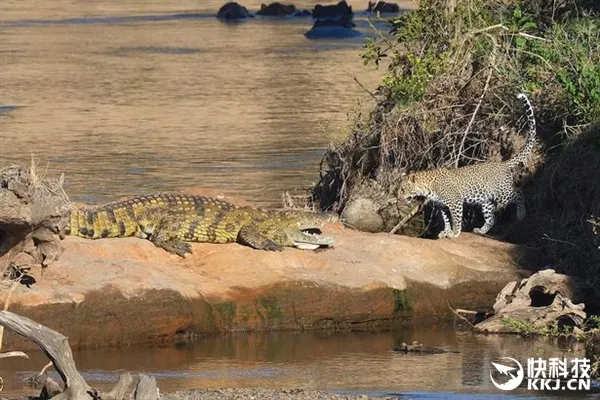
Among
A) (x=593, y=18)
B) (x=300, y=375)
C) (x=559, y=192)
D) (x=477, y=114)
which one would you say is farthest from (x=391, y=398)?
(x=593, y=18)

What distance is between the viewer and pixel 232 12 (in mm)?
50656

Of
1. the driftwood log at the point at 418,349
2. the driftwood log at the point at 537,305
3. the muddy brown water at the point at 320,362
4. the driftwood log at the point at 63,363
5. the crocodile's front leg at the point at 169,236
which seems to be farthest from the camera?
the crocodile's front leg at the point at 169,236

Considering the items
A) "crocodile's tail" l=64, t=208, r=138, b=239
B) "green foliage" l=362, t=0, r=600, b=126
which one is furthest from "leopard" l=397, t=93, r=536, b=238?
"crocodile's tail" l=64, t=208, r=138, b=239

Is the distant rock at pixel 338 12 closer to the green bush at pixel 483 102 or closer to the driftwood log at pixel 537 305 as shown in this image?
the green bush at pixel 483 102

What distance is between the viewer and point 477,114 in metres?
14.7

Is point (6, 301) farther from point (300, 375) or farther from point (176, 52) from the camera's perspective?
point (176, 52)

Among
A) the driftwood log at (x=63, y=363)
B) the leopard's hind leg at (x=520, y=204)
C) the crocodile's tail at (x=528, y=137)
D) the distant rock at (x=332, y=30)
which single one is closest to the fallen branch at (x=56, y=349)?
the driftwood log at (x=63, y=363)

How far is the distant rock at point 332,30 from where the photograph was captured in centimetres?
4341

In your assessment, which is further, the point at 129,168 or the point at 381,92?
the point at 129,168

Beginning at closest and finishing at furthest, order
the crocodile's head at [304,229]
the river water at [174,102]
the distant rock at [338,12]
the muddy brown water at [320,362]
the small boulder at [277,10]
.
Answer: the muddy brown water at [320,362], the crocodile's head at [304,229], the river water at [174,102], the distant rock at [338,12], the small boulder at [277,10]

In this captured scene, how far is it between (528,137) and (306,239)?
8.55 feet

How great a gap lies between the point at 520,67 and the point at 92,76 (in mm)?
18958

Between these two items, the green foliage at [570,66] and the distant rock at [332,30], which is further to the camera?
the distant rock at [332,30]

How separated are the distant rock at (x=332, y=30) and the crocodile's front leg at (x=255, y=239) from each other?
30.7 metres
